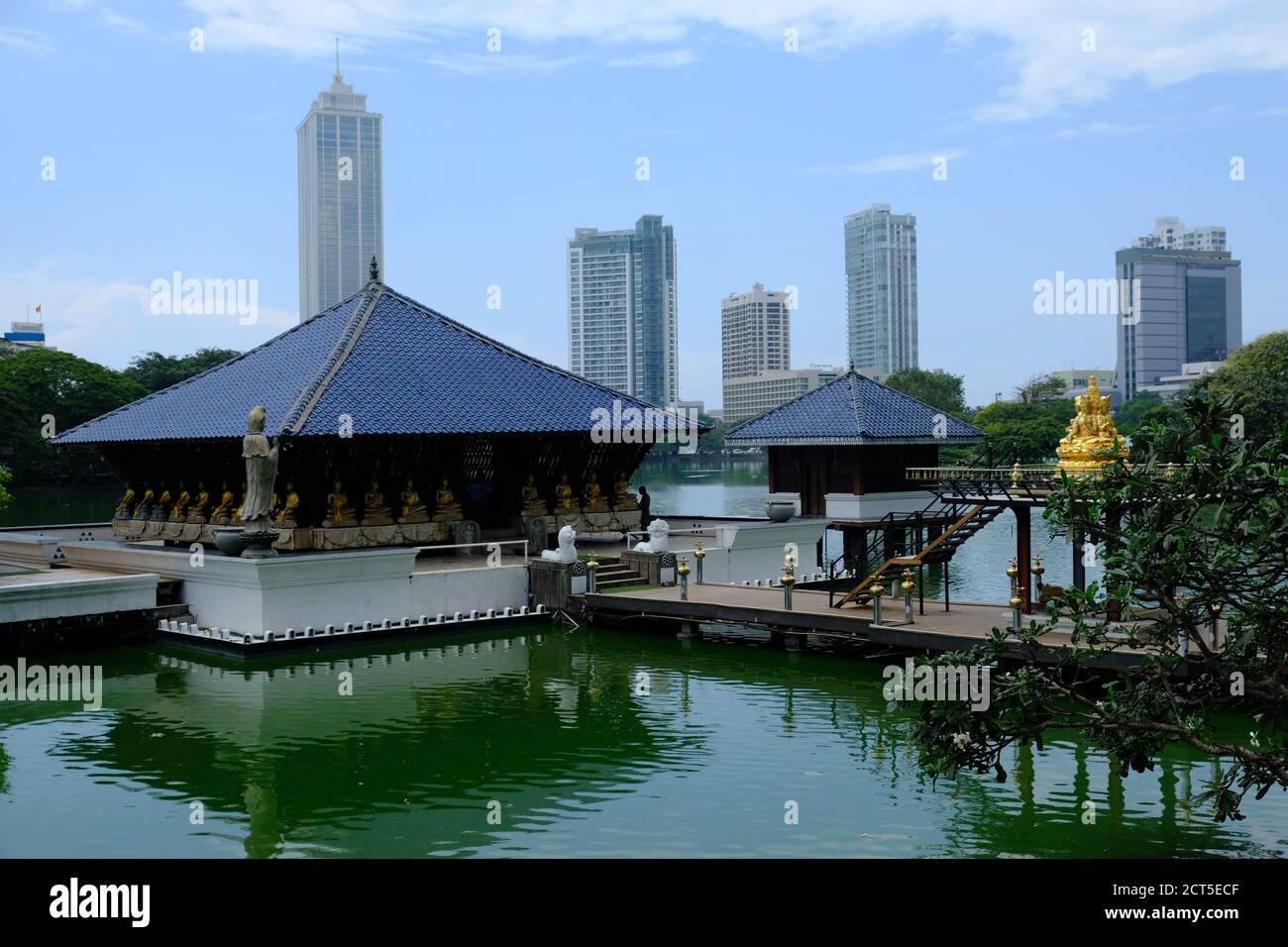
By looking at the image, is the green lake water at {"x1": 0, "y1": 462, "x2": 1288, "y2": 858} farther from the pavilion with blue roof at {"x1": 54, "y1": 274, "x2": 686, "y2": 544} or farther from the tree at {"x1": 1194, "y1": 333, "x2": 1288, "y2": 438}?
the tree at {"x1": 1194, "y1": 333, "x2": 1288, "y2": 438}

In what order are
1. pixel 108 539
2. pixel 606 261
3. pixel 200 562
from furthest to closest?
pixel 606 261 < pixel 108 539 < pixel 200 562

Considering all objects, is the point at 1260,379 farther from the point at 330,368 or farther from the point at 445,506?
the point at 330,368

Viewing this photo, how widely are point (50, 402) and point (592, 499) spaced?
47059 millimetres

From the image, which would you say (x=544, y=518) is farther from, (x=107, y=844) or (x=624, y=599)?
(x=107, y=844)

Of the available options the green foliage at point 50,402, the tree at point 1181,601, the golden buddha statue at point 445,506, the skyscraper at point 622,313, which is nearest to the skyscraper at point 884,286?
the skyscraper at point 622,313

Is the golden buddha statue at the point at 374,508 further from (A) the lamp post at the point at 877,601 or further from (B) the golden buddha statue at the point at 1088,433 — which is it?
(B) the golden buddha statue at the point at 1088,433

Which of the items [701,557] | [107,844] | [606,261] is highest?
[606,261]

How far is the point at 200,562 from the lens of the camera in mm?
23109

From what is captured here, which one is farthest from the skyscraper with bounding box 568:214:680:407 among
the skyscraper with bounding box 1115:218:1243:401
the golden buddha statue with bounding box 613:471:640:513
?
the golden buddha statue with bounding box 613:471:640:513

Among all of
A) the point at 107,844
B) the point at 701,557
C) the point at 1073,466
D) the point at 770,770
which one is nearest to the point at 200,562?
the point at 701,557

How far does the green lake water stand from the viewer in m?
11.7

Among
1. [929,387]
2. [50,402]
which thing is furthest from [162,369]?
[929,387]

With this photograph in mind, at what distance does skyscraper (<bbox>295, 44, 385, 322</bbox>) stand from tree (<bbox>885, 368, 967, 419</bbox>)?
4108 centimetres
